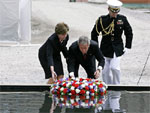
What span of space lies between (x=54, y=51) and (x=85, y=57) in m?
0.54

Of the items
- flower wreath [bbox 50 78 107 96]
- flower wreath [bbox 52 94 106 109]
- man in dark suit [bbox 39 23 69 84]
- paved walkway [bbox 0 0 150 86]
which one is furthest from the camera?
paved walkway [bbox 0 0 150 86]

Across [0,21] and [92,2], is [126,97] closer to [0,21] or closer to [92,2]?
[0,21]

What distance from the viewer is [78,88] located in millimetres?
7133

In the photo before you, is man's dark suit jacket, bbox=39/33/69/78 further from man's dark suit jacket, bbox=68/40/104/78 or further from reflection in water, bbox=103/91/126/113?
reflection in water, bbox=103/91/126/113

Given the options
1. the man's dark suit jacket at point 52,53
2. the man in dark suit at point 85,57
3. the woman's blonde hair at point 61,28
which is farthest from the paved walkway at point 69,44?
the woman's blonde hair at point 61,28

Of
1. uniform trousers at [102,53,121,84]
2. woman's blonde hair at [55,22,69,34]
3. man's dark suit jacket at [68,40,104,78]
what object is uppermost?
woman's blonde hair at [55,22,69,34]

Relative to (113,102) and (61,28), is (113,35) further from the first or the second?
(113,102)

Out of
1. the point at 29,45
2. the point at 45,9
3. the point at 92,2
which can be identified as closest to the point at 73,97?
the point at 29,45

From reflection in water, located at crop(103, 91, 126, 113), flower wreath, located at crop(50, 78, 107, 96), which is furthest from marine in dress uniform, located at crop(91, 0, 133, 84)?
flower wreath, located at crop(50, 78, 107, 96)

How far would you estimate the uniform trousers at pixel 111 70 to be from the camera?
8.71 metres

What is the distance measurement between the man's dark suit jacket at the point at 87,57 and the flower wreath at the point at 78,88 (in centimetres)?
72

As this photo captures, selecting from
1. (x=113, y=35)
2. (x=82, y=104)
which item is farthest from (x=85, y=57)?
(x=82, y=104)

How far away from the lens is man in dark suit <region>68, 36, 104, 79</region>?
785cm

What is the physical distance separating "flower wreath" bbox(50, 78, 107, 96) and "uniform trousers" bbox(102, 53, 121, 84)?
4.66ft
